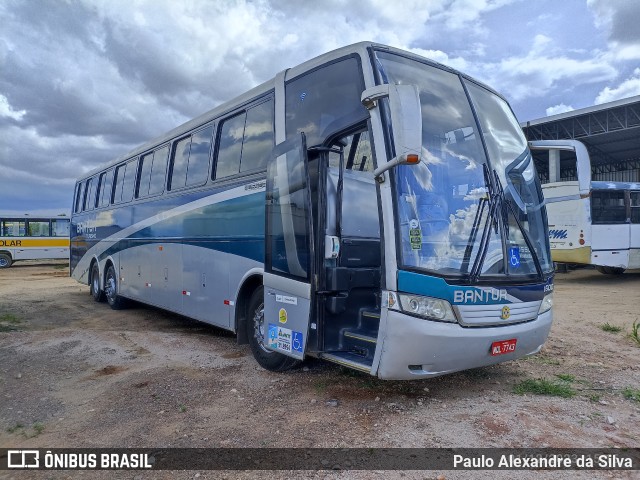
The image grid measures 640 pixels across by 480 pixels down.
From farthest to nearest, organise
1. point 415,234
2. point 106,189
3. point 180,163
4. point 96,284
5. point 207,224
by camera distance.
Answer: point 96,284 < point 106,189 < point 180,163 < point 207,224 < point 415,234

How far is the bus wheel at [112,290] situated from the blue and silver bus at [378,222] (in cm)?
545

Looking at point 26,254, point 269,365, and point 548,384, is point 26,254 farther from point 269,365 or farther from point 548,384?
point 548,384

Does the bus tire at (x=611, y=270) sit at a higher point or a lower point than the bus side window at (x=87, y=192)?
lower

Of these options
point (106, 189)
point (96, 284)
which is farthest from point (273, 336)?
point (96, 284)

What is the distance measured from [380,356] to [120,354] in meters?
4.35

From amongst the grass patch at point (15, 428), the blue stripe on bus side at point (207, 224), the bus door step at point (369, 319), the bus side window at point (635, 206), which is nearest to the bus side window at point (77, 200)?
the blue stripe on bus side at point (207, 224)

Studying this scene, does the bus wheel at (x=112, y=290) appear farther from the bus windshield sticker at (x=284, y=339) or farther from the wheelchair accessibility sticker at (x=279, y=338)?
the bus windshield sticker at (x=284, y=339)

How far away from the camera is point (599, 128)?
965 inches

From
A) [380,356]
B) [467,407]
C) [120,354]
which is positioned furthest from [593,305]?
[120,354]

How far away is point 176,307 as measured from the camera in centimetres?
862

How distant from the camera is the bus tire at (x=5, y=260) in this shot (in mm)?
27434

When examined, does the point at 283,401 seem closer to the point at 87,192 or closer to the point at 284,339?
the point at 284,339

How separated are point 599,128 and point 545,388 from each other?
23524mm

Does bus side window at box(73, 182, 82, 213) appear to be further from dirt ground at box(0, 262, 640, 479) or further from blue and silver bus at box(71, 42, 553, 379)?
blue and silver bus at box(71, 42, 553, 379)
